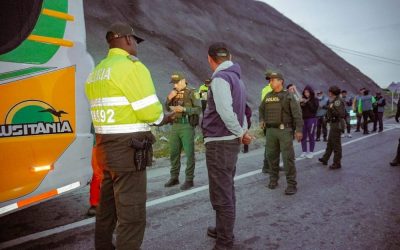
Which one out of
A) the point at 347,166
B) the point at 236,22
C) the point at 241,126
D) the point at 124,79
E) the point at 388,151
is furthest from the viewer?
the point at 236,22

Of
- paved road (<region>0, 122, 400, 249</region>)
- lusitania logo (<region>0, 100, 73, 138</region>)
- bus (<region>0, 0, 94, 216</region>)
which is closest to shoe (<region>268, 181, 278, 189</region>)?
paved road (<region>0, 122, 400, 249</region>)

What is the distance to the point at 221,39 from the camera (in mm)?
36719

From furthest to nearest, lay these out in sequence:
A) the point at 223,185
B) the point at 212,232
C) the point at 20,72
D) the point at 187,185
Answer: the point at 187,185 → the point at 212,232 → the point at 223,185 → the point at 20,72

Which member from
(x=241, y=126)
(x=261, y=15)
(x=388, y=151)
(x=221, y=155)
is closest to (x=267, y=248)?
(x=221, y=155)

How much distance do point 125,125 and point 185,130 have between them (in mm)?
3211

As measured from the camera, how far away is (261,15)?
5216 centimetres

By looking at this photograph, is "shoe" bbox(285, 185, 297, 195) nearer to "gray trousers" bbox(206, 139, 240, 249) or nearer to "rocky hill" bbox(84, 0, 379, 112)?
"gray trousers" bbox(206, 139, 240, 249)

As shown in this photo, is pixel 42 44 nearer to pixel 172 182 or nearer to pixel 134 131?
pixel 134 131

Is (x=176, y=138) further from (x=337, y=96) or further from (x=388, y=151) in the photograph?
(x=388, y=151)

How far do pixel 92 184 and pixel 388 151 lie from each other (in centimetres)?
838

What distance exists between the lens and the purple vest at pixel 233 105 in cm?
333

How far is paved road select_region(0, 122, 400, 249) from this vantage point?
3.48m

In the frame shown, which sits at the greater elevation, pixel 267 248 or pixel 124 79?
pixel 124 79

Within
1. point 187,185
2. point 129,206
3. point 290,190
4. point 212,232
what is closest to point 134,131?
point 129,206
